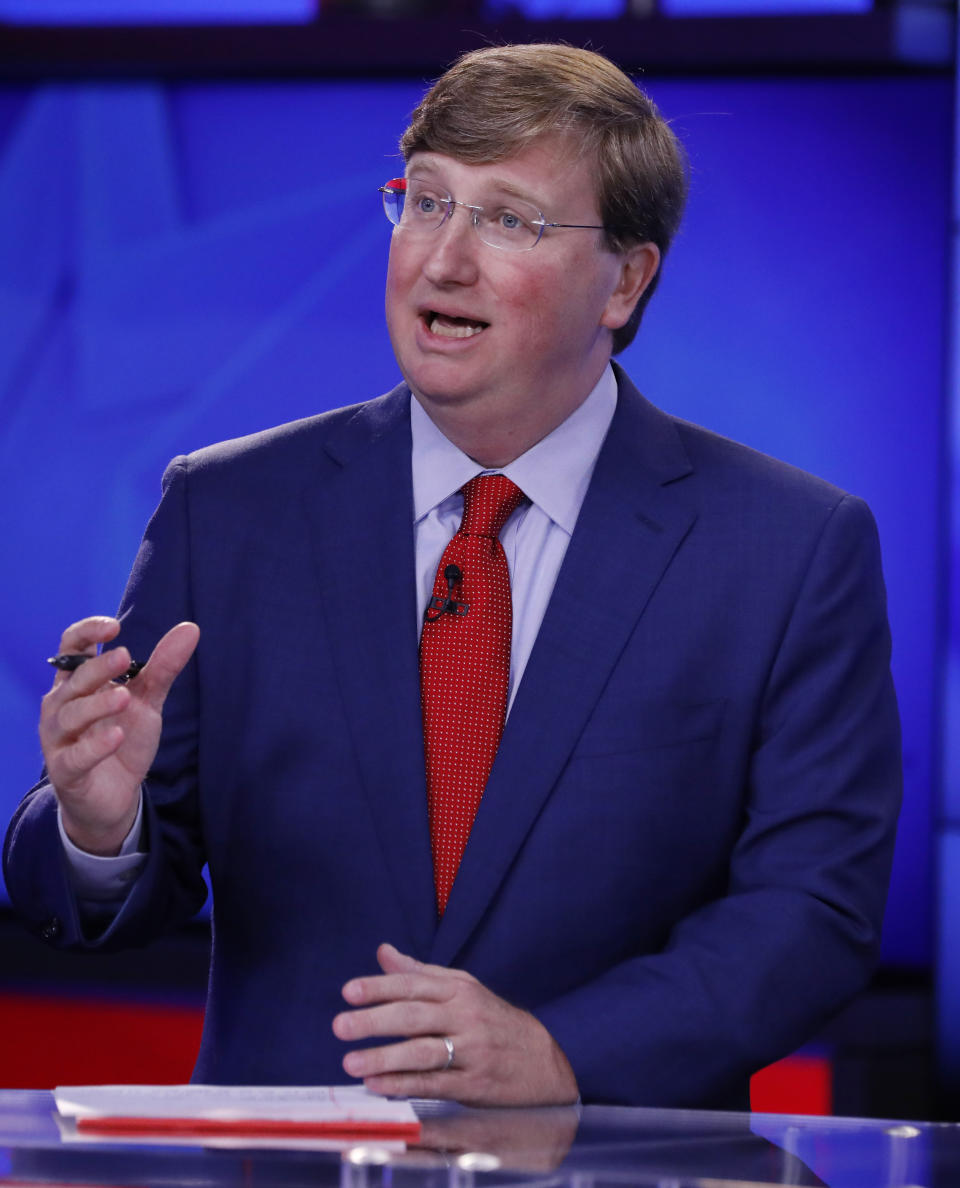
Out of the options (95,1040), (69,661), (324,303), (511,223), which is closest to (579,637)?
(511,223)

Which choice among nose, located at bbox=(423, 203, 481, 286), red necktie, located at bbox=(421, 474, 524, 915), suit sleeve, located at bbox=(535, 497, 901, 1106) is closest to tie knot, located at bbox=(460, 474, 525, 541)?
red necktie, located at bbox=(421, 474, 524, 915)

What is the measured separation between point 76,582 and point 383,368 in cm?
84

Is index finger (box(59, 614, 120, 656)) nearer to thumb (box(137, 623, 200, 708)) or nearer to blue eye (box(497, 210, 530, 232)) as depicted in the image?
thumb (box(137, 623, 200, 708))

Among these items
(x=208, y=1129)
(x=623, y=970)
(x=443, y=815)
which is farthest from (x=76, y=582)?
(x=208, y=1129)

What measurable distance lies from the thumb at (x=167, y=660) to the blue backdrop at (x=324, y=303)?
1.95 metres

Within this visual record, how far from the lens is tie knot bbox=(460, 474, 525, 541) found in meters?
1.89

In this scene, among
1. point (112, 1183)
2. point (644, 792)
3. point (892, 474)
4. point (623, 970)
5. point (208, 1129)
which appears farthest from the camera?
point (892, 474)

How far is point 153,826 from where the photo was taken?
1724 mm

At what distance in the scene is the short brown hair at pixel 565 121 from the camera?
181 cm

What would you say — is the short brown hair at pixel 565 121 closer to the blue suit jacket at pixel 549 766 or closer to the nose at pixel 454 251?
the nose at pixel 454 251

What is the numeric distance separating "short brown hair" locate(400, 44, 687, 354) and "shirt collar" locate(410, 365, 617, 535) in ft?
0.78

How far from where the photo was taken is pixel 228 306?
3.52 m

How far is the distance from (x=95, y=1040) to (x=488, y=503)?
7.16 ft

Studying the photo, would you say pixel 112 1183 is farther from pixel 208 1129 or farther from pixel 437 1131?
pixel 437 1131
